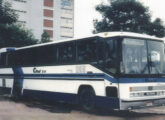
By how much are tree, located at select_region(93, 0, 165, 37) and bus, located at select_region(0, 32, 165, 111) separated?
20.6m

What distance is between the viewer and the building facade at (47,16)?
62125mm

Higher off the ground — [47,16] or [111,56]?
[47,16]

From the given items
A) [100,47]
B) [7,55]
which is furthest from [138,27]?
[100,47]

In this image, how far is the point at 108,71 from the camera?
37.2 ft

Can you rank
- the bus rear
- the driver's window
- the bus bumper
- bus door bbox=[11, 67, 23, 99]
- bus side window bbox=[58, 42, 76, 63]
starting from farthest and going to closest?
bus door bbox=[11, 67, 23, 99] < bus side window bbox=[58, 42, 76, 63] < the driver's window < the bus rear < the bus bumper

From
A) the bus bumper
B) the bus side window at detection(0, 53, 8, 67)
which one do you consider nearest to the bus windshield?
the bus bumper

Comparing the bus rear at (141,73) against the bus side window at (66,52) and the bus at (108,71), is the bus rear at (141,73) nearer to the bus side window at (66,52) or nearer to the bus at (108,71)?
the bus at (108,71)

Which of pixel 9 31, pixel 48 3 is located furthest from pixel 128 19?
pixel 48 3

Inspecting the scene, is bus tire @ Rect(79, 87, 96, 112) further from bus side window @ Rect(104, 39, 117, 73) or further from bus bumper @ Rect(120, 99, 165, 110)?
bus bumper @ Rect(120, 99, 165, 110)

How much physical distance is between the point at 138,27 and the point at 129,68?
2422 centimetres

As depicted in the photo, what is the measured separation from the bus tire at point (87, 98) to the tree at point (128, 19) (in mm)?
21936

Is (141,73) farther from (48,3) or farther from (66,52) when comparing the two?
(48,3)

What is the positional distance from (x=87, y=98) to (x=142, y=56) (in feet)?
9.56

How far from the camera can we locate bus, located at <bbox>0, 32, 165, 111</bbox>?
11.0 meters
